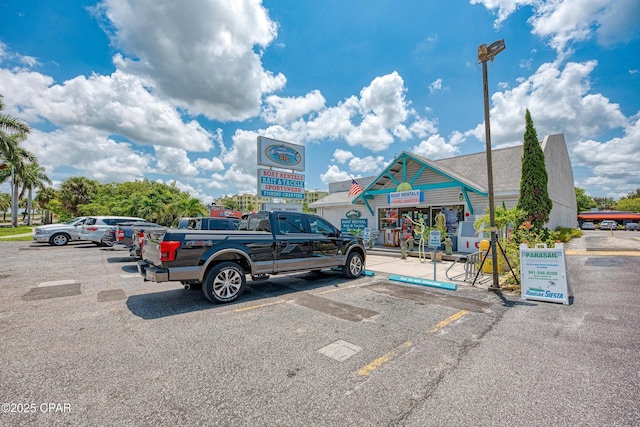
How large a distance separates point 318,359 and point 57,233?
63.6 feet

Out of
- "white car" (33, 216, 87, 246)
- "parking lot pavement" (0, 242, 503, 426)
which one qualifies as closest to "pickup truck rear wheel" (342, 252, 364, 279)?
"parking lot pavement" (0, 242, 503, 426)

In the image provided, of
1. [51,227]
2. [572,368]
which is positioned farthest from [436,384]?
[51,227]

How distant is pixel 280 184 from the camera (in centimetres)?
1727

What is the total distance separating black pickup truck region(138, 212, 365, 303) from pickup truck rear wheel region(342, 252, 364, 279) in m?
0.03

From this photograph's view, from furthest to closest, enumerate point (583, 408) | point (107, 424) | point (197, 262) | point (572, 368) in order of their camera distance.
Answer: point (197, 262) < point (572, 368) < point (583, 408) < point (107, 424)

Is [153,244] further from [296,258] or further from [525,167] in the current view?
[525,167]

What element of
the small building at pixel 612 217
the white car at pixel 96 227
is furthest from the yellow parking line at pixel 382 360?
the small building at pixel 612 217

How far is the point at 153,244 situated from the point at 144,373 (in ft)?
10.3

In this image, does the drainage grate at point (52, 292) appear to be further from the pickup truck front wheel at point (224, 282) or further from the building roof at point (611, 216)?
the building roof at point (611, 216)

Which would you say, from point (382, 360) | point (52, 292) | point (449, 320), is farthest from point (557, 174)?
point (52, 292)

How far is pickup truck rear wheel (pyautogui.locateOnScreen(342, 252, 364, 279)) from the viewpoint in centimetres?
815

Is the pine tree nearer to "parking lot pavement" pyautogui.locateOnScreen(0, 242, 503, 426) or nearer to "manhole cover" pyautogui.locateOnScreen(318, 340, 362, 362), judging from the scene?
"parking lot pavement" pyautogui.locateOnScreen(0, 242, 503, 426)

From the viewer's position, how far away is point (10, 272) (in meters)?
8.52

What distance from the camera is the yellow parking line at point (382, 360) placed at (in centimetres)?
313
